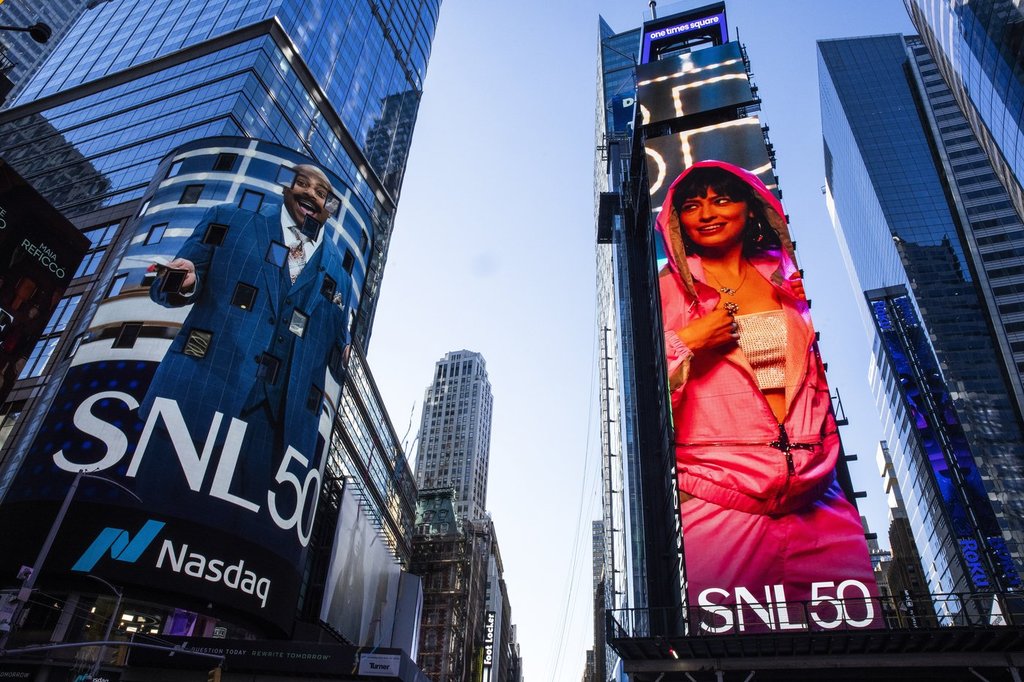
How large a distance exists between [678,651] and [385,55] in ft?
A: 313

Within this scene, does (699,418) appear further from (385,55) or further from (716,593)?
(385,55)

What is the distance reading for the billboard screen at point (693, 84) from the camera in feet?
202

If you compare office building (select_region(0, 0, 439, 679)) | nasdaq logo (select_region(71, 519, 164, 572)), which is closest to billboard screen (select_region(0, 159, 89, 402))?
office building (select_region(0, 0, 439, 679))

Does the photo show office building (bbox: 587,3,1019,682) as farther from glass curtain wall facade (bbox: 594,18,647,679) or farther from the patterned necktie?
the patterned necktie

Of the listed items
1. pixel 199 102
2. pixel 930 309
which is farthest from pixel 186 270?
pixel 930 309

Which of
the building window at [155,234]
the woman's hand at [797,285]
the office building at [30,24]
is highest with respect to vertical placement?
the office building at [30,24]

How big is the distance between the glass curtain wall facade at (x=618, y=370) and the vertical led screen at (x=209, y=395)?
3329 centimetres

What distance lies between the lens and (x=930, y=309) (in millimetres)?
137375

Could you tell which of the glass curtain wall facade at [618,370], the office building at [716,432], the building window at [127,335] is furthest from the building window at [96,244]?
the glass curtain wall facade at [618,370]

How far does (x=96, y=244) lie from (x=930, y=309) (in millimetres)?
145642

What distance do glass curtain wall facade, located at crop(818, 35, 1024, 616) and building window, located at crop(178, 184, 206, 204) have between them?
112327 millimetres

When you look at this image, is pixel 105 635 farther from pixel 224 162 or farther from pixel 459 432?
pixel 459 432

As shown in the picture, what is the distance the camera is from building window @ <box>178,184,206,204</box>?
45.1 m

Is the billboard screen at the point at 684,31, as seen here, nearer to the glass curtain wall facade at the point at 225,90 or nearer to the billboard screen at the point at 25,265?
the glass curtain wall facade at the point at 225,90
